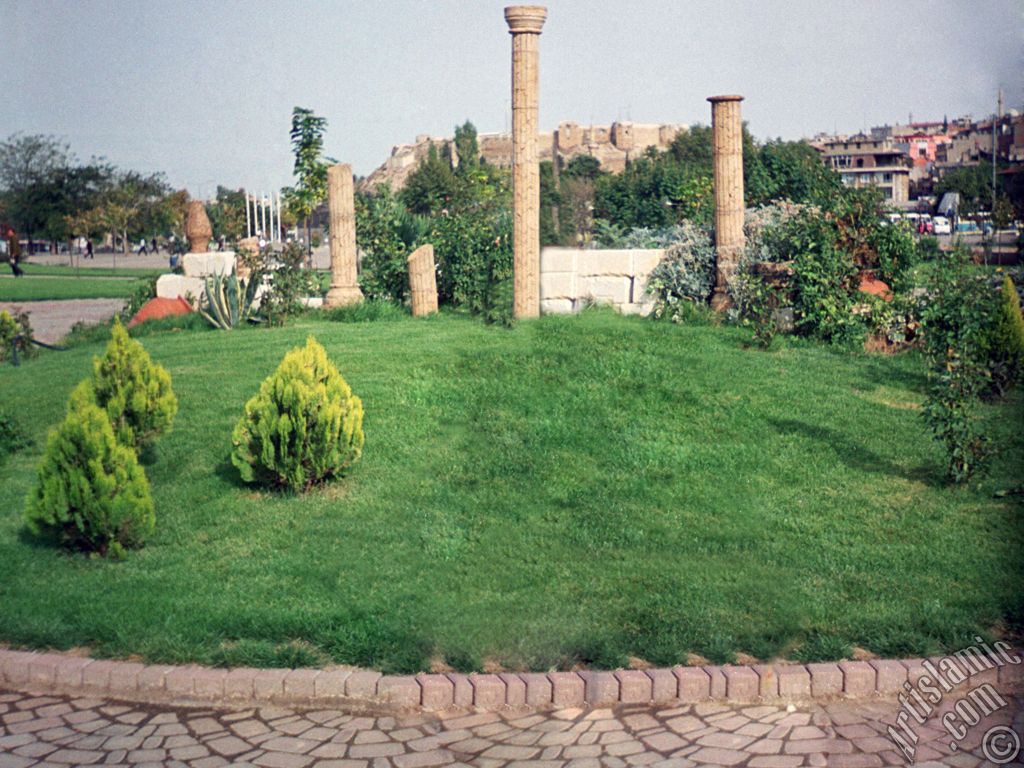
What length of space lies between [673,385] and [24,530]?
197 inches

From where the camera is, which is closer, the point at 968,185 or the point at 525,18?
the point at 525,18

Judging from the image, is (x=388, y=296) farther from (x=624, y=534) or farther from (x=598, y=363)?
(x=624, y=534)

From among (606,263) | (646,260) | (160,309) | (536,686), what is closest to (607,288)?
(606,263)

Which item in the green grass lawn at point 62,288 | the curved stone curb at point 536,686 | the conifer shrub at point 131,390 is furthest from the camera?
the green grass lawn at point 62,288

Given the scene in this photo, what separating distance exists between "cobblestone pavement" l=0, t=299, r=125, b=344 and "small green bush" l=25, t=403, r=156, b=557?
1020 cm

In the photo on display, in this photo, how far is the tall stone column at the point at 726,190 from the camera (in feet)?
42.7

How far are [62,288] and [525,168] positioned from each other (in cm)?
1946

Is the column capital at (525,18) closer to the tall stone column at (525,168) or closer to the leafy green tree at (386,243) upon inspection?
the tall stone column at (525,168)

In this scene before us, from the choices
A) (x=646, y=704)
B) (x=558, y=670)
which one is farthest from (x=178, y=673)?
(x=646, y=704)

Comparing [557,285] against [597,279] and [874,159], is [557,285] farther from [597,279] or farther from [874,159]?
[874,159]

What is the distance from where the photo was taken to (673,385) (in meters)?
8.88

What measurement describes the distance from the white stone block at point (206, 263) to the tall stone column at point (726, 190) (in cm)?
728

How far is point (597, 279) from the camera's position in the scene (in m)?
13.7

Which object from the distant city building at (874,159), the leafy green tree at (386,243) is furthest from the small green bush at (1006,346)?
the distant city building at (874,159)
